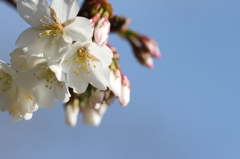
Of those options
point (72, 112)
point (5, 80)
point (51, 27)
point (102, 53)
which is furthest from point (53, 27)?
point (72, 112)

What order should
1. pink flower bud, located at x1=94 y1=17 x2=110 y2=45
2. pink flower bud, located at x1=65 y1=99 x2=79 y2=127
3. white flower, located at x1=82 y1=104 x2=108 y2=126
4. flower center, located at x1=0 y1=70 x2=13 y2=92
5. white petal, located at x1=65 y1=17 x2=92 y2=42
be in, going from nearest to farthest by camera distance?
white petal, located at x1=65 y1=17 x2=92 y2=42
pink flower bud, located at x1=94 y1=17 x2=110 y2=45
flower center, located at x1=0 y1=70 x2=13 y2=92
pink flower bud, located at x1=65 y1=99 x2=79 y2=127
white flower, located at x1=82 y1=104 x2=108 y2=126

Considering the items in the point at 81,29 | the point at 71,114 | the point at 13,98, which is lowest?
the point at 71,114

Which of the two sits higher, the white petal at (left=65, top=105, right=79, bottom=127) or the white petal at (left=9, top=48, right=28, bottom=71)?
the white petal at (left=9, top=48, right=28, bottom=71)

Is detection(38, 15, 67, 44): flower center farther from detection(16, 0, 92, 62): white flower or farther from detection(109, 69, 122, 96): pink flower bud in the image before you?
detection(109, 69, 122, 96): pink flower bud

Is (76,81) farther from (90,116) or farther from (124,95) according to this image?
(90,116)

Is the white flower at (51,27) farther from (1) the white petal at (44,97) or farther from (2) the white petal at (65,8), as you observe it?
(1) the white petal at (44,97)

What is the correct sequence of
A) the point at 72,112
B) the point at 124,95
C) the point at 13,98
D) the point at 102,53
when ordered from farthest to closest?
the point at 72,112 → the point at 124,95 → the point at 13,98 → the point at 102,53

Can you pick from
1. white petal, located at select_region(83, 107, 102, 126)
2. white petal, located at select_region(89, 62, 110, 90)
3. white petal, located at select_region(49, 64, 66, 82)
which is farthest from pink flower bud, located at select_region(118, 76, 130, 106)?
white petal, located at select_region(83, 107, 102, 126)

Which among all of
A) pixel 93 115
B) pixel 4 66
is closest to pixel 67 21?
pixel 4 66
